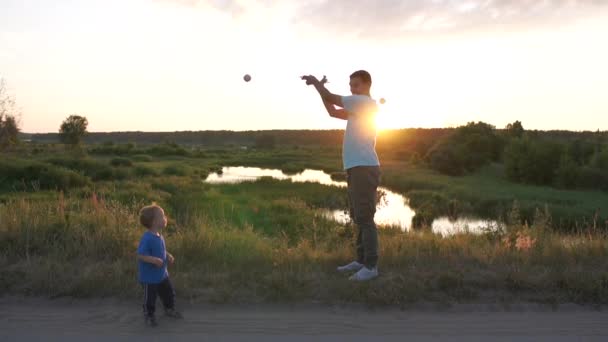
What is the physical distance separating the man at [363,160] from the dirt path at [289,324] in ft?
2.54

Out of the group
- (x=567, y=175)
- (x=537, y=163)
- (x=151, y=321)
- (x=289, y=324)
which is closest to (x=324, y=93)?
(x=289, y=324)

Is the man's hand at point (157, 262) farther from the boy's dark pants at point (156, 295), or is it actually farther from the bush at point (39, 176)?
the bush at point (39, 176)

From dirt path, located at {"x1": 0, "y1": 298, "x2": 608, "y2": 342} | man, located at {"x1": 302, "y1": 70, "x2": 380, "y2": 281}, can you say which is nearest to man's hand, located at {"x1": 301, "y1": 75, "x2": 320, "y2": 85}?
man, located at {"x1": 302, "y1": 70, "x2": 380, "y2": 281}

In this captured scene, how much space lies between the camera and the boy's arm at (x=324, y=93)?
4.91m

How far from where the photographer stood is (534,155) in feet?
130

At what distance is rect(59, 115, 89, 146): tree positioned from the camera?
65438 mm

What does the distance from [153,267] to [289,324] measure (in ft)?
4.53

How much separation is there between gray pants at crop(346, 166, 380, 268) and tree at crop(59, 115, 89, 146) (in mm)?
67828

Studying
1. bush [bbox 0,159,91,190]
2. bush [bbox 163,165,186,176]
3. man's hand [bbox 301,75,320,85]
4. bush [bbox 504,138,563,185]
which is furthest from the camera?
bush [bbox 504,138,563,185]

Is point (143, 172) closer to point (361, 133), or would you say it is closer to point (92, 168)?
point (92, 168)

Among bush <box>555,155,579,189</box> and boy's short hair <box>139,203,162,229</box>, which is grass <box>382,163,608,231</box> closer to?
bush <box>555,155,579,189</box>

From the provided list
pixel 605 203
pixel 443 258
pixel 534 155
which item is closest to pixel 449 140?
pixel 534 155

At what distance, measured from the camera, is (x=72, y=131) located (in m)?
65.4

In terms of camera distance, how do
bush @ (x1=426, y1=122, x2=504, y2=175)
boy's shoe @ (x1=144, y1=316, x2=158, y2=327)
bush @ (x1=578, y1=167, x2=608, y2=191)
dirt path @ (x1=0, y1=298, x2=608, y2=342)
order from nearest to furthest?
dirt path @ (x1=0, y1=298, x2=608, y2=342)
boy's shoe @ (x1=144, y1=316, x2=158, y2=327)
bush @ (x1=578, y1=167, x2=608, y2=191)
bush @ (x1=426, y1=122, x2=504, y2=175)
